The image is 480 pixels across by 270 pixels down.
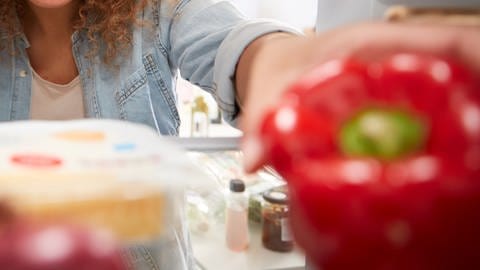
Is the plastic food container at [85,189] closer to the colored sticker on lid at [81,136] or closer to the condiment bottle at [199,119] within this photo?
the colored sticker on lid at [81,136]

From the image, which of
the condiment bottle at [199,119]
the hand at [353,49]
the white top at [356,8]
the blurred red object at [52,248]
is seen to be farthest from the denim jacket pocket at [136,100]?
the condiment bottle at [199,119]

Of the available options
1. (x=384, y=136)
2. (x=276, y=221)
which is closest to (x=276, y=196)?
(x=276, y=221)

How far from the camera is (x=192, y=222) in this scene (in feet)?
2.75

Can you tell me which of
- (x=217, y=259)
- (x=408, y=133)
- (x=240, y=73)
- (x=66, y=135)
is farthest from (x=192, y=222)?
(x=408, y=133)

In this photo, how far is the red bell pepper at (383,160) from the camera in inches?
12.9

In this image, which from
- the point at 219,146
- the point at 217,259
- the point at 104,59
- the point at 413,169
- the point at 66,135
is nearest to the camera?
the point at 413,169

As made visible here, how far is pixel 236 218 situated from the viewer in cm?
85

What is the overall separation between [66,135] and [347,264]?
23cm

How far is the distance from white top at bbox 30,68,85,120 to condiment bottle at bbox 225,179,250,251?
276 mm

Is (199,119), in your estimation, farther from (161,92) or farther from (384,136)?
(384,136)

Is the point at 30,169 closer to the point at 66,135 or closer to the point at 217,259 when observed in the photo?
the point at 66,135

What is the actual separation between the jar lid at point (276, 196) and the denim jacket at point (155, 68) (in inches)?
5.4

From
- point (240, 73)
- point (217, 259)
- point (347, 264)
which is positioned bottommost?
point (217, 259)

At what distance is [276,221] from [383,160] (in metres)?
0.53
